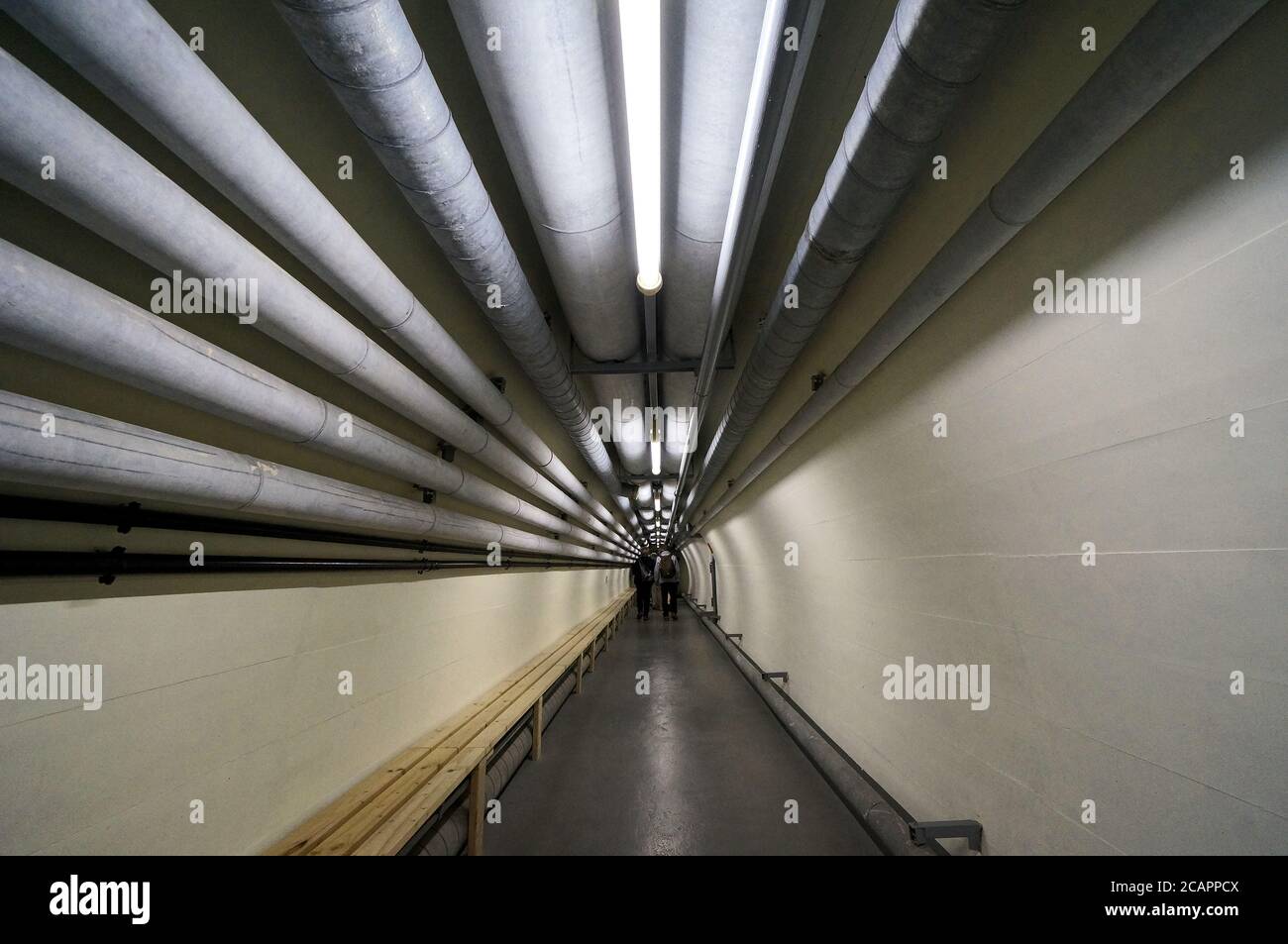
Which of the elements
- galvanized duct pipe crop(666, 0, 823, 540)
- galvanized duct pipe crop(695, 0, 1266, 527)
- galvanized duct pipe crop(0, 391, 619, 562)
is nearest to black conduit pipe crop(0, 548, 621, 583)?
galvanized duct pipe crop(0, 391, 619, 562)

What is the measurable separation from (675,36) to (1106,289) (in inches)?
63.2

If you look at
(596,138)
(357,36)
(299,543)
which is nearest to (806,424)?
(596,138)

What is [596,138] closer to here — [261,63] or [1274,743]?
[261,63]

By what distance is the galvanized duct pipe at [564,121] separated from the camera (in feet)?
4.28

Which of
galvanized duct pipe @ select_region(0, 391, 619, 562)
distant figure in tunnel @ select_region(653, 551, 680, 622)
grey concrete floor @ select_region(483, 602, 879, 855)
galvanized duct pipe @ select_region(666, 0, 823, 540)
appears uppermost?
galvanized duct pipe @ select_region(666, 0, 823, 540)

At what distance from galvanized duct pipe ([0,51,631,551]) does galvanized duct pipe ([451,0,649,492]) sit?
3.05ft

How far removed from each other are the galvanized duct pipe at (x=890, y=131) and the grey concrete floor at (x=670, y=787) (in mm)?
2806

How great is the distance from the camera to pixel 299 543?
1.82 metres

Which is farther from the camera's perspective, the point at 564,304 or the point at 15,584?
the point at 564,304

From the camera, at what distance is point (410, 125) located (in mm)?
1156

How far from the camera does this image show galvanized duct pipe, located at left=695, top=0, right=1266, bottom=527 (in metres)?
0.78

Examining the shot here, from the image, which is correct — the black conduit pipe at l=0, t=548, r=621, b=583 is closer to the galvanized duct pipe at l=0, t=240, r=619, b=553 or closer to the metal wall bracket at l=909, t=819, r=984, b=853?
the galvanized duct pipe at l=0, t=240, r=619, b=553

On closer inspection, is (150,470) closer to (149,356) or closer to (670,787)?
(149,356)

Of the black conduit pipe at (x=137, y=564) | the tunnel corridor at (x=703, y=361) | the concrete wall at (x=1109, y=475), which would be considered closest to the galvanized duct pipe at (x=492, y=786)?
the tunnel corridor at (x=703, y=361)
